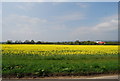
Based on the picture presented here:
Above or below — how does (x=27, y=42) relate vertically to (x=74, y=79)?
above

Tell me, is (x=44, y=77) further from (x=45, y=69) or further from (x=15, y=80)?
(x=15, y=80)

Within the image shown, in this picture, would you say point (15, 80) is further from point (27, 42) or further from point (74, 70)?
point (27, 42)

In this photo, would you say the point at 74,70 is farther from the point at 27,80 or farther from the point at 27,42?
the point at 27,42

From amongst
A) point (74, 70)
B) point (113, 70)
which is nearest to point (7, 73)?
point (74, 70)

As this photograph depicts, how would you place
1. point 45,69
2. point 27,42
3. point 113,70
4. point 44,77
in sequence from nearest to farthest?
point 44,77 < point 45,69 < point 113,70 < point 27,42

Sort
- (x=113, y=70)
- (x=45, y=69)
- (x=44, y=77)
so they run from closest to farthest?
(x=44, y=77) → (x=45, y=69) → (x=113, y=70)

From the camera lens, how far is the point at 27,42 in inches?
1390

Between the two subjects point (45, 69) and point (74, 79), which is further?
point (45, 69)

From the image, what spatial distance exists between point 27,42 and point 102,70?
28.0 meters

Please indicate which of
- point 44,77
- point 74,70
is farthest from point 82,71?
point 44,77

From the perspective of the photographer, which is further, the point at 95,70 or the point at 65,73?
the point at 95,70

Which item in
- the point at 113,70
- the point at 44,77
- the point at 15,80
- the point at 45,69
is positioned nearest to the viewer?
the point at 15,80

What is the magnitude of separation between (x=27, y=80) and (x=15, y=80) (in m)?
0.56

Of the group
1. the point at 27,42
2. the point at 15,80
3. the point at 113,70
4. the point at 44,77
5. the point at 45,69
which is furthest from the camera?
the point at 27,42
